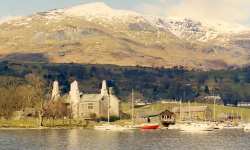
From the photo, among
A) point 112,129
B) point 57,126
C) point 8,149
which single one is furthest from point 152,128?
point 8,149

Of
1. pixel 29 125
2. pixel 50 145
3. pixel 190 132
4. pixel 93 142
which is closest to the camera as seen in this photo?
pixel 50 145

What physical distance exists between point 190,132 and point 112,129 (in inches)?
968

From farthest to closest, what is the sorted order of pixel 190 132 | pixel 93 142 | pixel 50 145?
1. pixel 190 132
2. pixel 93 142
3. pixel 50 145

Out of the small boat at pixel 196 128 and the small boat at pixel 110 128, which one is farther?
the small boat at pixel 196 128

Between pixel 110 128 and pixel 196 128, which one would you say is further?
pixel 196 128

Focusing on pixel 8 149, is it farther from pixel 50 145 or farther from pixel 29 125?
pixel 29 125

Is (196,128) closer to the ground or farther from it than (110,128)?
closer to the ground

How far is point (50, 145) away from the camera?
126 meters

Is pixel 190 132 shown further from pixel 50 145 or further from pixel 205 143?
pixel 50 145

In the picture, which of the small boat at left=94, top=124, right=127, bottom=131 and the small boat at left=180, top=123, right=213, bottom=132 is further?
the small boat at left=180, top=123, right=213, bottom=132

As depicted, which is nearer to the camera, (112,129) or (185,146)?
(185,146)

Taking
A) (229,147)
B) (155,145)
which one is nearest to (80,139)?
(155,145)

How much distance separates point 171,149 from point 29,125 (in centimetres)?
8654

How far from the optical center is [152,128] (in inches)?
7820
